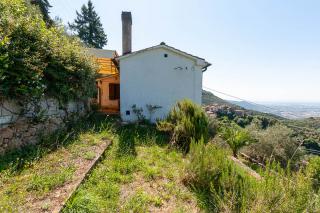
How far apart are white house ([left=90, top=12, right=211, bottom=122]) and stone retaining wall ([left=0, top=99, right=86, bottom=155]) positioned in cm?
582

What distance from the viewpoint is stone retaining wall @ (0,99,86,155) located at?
6.05 m

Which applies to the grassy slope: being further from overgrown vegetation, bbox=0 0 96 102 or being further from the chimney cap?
the chimney cap

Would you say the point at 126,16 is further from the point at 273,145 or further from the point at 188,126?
the point at 273,145

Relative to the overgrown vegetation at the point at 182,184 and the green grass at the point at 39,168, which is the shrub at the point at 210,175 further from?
the green grass at the point at 39,168

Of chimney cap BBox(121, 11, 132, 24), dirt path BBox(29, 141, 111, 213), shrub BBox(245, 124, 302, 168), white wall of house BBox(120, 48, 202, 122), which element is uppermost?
chimney cap BBox(121, 11, 132, 24)

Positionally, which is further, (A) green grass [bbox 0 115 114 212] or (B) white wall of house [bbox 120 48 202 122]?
(B) white wall of house [bbox 120 48 202 122]

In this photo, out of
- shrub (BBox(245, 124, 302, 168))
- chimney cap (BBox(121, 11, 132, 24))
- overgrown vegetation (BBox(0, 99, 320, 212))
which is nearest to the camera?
overgrown vegetation (BBox(0, 99, 320, 212))

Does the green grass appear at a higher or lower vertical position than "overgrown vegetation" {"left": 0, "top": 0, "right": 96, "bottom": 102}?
lower

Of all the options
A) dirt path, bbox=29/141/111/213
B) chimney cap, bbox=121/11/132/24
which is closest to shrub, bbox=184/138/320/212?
dirt path, bbox=29/141/111/213

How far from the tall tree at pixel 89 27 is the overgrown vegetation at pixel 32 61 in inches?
1274

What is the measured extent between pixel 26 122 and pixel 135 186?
4.32 metres

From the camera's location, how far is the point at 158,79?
581 inches

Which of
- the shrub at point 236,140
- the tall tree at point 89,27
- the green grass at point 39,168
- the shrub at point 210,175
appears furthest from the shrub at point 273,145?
the tall tree at point 89,27

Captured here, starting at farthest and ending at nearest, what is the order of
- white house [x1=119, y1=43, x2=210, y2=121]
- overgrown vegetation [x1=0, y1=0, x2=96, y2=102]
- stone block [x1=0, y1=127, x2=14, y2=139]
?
white house [x1=119, y1=43, x2=210, y2=121], overgrown vegetation [x1=0, y1=0, x2=96, y2=102], stone block [x1=0, y1=127, x2=14, y2=139]
